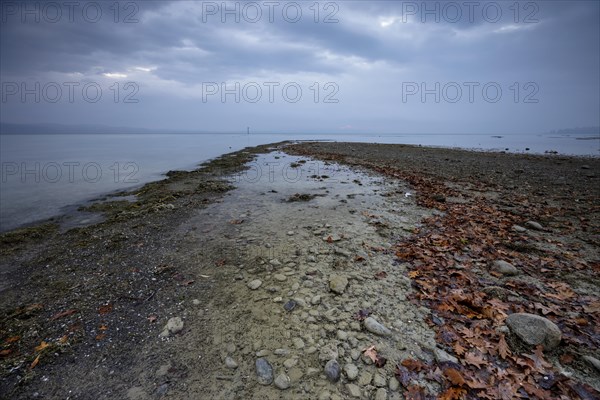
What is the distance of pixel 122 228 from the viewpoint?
30.9ft

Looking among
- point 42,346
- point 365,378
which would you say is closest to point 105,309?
point 42,346

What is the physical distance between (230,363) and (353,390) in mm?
1739

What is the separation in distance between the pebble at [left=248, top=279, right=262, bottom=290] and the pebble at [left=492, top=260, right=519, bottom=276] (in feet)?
17.9

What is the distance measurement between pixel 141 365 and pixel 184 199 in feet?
35.2

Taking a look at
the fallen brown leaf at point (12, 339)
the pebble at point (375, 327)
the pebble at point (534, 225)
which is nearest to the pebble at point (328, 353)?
the pebble at point (375, 327)

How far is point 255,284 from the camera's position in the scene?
548 centimetres

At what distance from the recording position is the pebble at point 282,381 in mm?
3299

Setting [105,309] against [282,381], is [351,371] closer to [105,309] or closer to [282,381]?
[282,381]

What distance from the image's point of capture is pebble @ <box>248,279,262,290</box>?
540cm

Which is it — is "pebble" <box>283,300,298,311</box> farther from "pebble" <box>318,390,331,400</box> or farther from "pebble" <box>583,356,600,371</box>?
"pebble" <box>583,356,600,371</box>

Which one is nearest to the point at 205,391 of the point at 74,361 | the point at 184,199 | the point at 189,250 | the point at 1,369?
the point at 74,361

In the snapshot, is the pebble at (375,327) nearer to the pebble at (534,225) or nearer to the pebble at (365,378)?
the pebble at (365,378)

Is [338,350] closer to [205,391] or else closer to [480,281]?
[205,391]

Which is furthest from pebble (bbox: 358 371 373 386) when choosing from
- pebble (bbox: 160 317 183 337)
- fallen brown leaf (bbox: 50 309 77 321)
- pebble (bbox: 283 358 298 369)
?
fallen brown leaf (bbox: 50 309 77 321)
